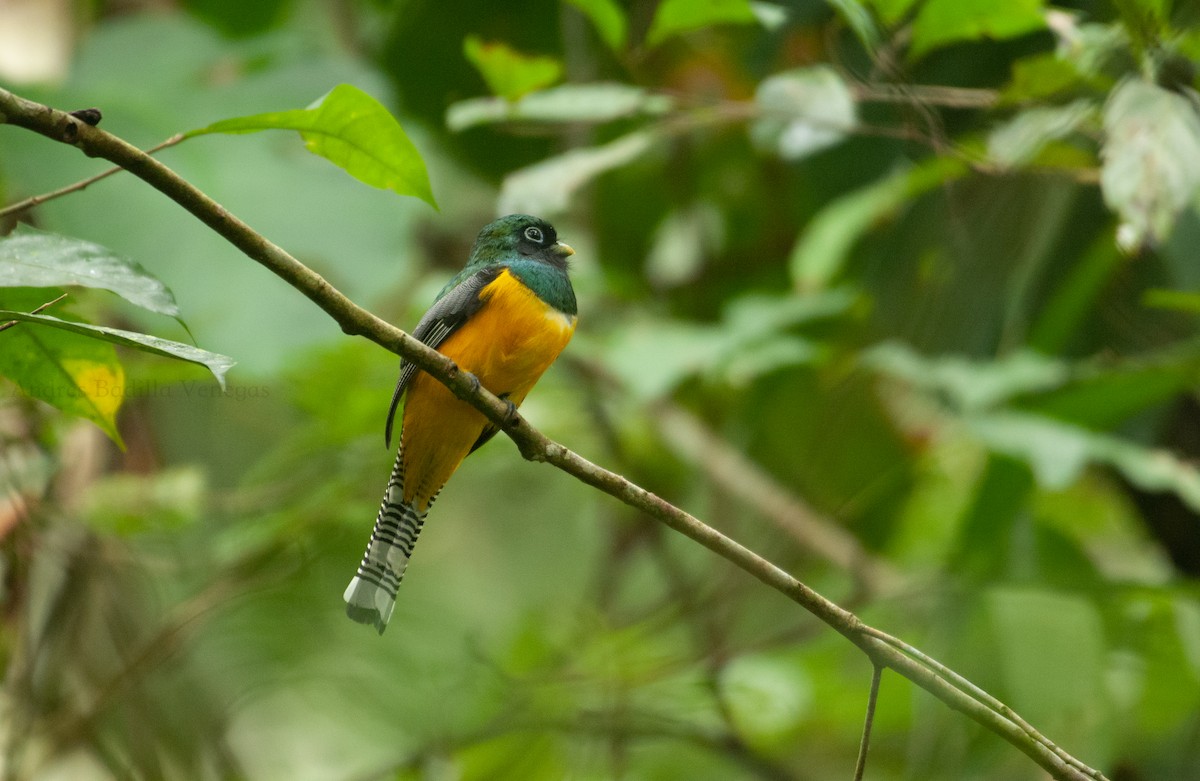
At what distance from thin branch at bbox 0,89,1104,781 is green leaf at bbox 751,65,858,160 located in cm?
114

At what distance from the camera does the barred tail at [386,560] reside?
8.49 feet

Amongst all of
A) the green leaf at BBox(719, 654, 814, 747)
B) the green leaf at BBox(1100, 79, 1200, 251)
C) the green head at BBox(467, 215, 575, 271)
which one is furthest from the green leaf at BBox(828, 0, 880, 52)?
the green leaf at BBox(719, 654, 814, 747)

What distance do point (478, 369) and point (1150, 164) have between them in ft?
5.45

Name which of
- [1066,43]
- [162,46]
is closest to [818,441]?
[1066,43]

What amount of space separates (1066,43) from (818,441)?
2.49 m

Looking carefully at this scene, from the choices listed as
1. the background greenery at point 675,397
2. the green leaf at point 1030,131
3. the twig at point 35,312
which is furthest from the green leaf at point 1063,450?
the twig at point 35,312

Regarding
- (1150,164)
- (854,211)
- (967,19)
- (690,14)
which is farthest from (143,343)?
(854,211)

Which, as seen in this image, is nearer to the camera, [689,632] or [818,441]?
[818,441]

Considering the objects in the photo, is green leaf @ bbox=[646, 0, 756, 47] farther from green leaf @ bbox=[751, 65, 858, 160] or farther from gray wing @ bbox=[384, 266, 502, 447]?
gray wing @ bbox=[384, 266, 502, 447]

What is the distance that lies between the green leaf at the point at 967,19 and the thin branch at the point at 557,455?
1.37m

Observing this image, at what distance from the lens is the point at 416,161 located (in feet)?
6.04

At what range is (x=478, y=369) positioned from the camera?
305cm

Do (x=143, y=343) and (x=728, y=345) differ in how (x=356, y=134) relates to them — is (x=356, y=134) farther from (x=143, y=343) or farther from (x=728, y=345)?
(x=728, y=345)

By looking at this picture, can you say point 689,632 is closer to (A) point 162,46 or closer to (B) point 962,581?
(B) point 962,581
